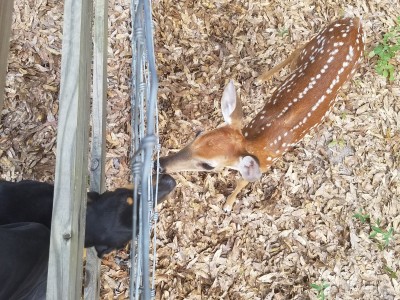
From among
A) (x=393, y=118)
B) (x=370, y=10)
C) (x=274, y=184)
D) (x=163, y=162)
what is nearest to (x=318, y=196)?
(x=274, y=184)

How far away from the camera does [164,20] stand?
386 cm

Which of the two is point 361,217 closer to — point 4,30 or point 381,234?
point 381,234

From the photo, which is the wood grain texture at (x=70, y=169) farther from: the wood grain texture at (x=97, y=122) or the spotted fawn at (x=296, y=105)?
the spotted fawn at (x=296, y=105)

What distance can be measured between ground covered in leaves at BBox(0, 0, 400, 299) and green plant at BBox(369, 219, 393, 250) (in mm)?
22

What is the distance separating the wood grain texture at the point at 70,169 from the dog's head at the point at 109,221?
0.44m

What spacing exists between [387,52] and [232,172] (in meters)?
1.72

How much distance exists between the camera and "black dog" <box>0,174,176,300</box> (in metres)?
1.80

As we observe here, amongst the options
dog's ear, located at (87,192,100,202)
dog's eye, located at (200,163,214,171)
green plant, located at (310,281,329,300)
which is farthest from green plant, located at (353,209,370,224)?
dog's ear, located at (87,192,100,202)

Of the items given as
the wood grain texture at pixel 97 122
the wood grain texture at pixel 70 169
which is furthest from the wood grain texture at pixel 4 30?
the wood grain texture at pixel 70 169

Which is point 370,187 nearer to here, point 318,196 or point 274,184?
point 318,196

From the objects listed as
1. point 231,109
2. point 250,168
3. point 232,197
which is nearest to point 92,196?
point 250,168

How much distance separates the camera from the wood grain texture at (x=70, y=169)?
1.50m

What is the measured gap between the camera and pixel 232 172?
3.65 meters

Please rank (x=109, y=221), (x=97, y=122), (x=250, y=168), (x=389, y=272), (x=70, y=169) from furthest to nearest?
(x=389, y=272) → (x=250, y=168) → (x=97, y=122) → (x=109, y=221) → (x=70, y=169)
